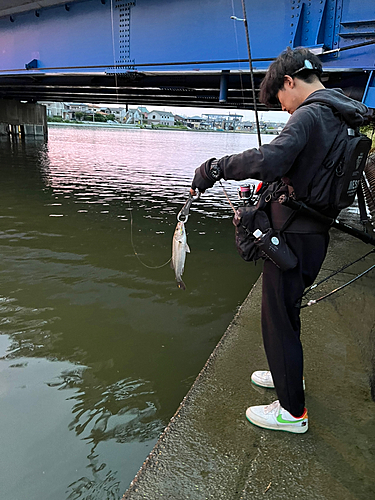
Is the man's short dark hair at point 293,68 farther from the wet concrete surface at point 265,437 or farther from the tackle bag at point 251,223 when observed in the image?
the wet concrete surface at point 265,437

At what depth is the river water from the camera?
2873 millimetres

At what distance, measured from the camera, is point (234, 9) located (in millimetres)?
7559

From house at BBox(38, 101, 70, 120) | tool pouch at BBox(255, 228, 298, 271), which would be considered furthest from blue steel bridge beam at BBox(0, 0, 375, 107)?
house at BBox(38, 101, 70, 120)

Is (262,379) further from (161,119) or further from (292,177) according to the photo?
(161,119)

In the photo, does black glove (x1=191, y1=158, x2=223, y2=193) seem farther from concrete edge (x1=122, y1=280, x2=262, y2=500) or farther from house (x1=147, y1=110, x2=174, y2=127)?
house (x1=147, y1=110, x2=174, y2=127)

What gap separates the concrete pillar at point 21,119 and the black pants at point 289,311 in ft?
138

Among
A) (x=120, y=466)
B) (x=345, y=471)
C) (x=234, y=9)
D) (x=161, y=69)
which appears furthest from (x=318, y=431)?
(x=161, y=69)

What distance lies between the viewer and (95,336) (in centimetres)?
463

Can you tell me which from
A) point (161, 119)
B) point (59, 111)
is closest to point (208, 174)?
point (59, 111)

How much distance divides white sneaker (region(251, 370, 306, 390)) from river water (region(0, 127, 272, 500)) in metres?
0.89

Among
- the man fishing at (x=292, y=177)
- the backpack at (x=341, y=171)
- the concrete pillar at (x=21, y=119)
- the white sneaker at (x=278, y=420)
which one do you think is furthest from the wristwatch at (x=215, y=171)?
the concrete pillar at (x=21, y=119)

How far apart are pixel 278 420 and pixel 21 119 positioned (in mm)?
43669

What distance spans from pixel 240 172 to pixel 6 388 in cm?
314

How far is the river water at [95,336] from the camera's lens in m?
2.87
